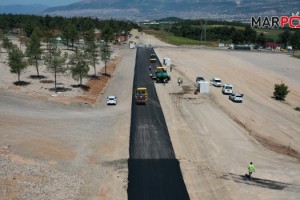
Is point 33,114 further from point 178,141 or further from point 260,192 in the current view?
point 260,192

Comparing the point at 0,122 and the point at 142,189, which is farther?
the point at 0,122

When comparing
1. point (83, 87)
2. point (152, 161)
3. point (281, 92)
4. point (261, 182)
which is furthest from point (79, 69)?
point (261, 182)

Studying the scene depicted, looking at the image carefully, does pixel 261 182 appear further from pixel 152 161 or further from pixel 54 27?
pixel 54 27

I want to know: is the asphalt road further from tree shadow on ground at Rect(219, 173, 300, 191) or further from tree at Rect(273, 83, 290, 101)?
tree at Rect(273, 83, 290, 101)

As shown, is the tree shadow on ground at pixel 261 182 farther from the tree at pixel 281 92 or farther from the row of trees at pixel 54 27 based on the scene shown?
the row of trees at pixel 54 27

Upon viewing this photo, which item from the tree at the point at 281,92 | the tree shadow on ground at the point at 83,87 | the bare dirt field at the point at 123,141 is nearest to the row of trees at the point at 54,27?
the bare dirt field at the point at 123,141

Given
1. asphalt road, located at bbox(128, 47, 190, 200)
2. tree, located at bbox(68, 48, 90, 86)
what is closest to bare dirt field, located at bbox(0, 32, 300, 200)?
asphalt road, located at bbox(128, 47, 190, 200)

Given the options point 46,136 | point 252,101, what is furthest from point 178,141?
point 252,101
